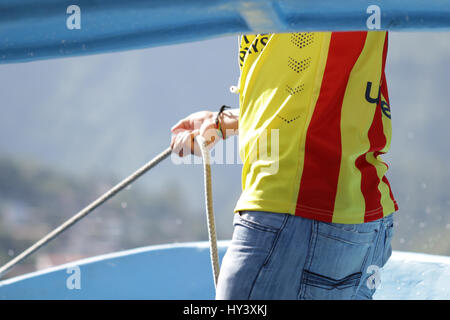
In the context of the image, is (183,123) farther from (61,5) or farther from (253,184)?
(61,5)

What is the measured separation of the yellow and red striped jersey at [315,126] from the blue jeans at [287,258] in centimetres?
2

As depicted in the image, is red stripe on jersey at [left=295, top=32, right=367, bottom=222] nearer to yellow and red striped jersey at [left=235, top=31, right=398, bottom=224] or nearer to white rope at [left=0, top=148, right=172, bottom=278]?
yellow and red striped jersey at [left=235, top=31, right=398, bottom=224]

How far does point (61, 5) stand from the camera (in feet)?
1.55

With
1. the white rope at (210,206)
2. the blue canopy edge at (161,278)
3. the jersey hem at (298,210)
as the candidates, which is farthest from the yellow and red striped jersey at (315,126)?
the blue canopy edge at (161,278)

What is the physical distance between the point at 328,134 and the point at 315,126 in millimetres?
20

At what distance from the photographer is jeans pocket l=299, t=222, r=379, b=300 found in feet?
2.40

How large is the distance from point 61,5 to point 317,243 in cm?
41

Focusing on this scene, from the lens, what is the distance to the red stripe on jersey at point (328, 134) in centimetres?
74

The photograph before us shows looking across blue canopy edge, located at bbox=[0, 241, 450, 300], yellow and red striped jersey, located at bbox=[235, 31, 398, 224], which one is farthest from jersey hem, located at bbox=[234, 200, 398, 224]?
blue canopy edge, located at bbox=[0, 241, 450, 300]

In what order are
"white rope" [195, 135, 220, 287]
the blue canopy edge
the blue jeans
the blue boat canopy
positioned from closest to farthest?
the blue boat canopy
the blue jeans
"white rope" [195, 135, 220, 287]
the blue canopy edge

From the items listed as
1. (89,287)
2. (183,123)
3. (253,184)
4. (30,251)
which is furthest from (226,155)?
(89,287)

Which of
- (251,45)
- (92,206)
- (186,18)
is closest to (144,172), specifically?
(92,206)

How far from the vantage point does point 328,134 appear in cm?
75

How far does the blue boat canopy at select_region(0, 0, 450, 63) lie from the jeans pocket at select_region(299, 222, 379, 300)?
320 millimetres
